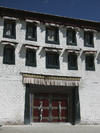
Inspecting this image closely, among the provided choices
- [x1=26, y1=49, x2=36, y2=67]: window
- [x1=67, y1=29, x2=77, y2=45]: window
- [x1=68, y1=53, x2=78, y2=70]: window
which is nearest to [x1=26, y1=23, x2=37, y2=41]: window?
[x1=26, y1=49, x2=36, y2=67]: window

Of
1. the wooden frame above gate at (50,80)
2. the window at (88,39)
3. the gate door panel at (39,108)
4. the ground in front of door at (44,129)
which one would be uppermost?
the window at (88,39)

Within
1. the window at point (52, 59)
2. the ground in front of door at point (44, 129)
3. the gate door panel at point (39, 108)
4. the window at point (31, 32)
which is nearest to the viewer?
→ the ground in front of door at point (44, 129)

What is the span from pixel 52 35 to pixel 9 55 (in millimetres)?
4558

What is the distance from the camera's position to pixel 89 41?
67.7 ft

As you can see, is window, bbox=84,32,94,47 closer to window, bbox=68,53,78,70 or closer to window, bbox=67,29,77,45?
window, bbox=67,29,77,45

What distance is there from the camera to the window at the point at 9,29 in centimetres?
1796

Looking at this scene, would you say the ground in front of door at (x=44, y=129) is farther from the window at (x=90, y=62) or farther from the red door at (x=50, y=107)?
the window at (x=90, y=62)

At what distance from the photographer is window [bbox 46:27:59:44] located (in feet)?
63.4

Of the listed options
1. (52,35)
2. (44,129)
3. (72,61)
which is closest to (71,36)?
(52,35)

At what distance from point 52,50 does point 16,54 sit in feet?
10.6

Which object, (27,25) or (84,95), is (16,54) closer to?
(27,25)

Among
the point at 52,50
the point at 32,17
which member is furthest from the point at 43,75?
the point at 32,17

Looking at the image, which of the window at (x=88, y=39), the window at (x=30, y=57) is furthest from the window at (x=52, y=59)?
the window at (x=88, y=39)

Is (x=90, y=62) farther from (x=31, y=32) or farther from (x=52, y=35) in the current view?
(x=31, y=32)
